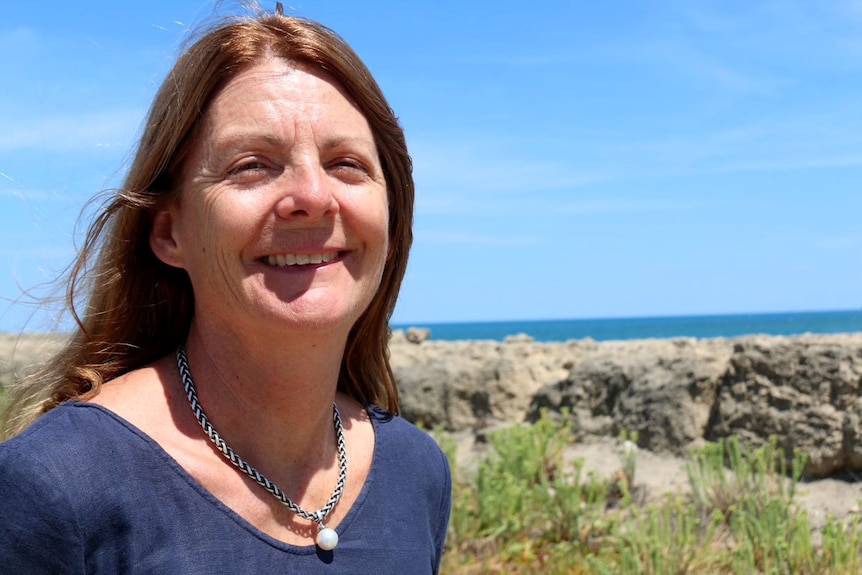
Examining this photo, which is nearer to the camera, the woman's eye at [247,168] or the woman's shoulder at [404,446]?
the woman's eye at [247,168]

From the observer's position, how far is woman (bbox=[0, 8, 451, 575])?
1.58 metres

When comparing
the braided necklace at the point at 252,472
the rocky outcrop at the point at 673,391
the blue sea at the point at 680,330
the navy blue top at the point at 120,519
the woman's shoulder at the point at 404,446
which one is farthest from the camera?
the blue sea at the point at 680,330

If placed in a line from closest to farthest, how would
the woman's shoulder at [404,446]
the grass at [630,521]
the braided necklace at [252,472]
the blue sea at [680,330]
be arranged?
1. the braided necklace at [252,472]
2. the woman's shoulder at [404,446]
3. the grass at [630,521]
4. the blue sea at [680,330]

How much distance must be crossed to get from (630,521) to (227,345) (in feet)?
8.84

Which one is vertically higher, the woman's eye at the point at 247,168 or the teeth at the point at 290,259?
the woman's eye at the point at 247,168

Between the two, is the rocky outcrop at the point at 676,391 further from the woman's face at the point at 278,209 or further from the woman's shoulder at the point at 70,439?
the woman's shoulder at the point at 70,439

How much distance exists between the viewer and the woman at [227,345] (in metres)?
1.58

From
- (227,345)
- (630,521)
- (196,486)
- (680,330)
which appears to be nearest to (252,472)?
(196,486)

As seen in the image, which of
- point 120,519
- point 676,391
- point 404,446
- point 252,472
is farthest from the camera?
point 676,391

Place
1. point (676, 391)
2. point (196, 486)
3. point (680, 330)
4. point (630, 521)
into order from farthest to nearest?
point (680, 330), point (676, 391), point (630, 521), point (196, 486)

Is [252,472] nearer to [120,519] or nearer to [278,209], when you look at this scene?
[120,519]

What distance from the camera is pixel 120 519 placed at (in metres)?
1.56

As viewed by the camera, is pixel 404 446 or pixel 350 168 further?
pixel 404 446

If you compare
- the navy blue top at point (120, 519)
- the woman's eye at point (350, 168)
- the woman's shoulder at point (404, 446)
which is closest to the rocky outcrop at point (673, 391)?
the woman's shoulder at point (404, 446)
